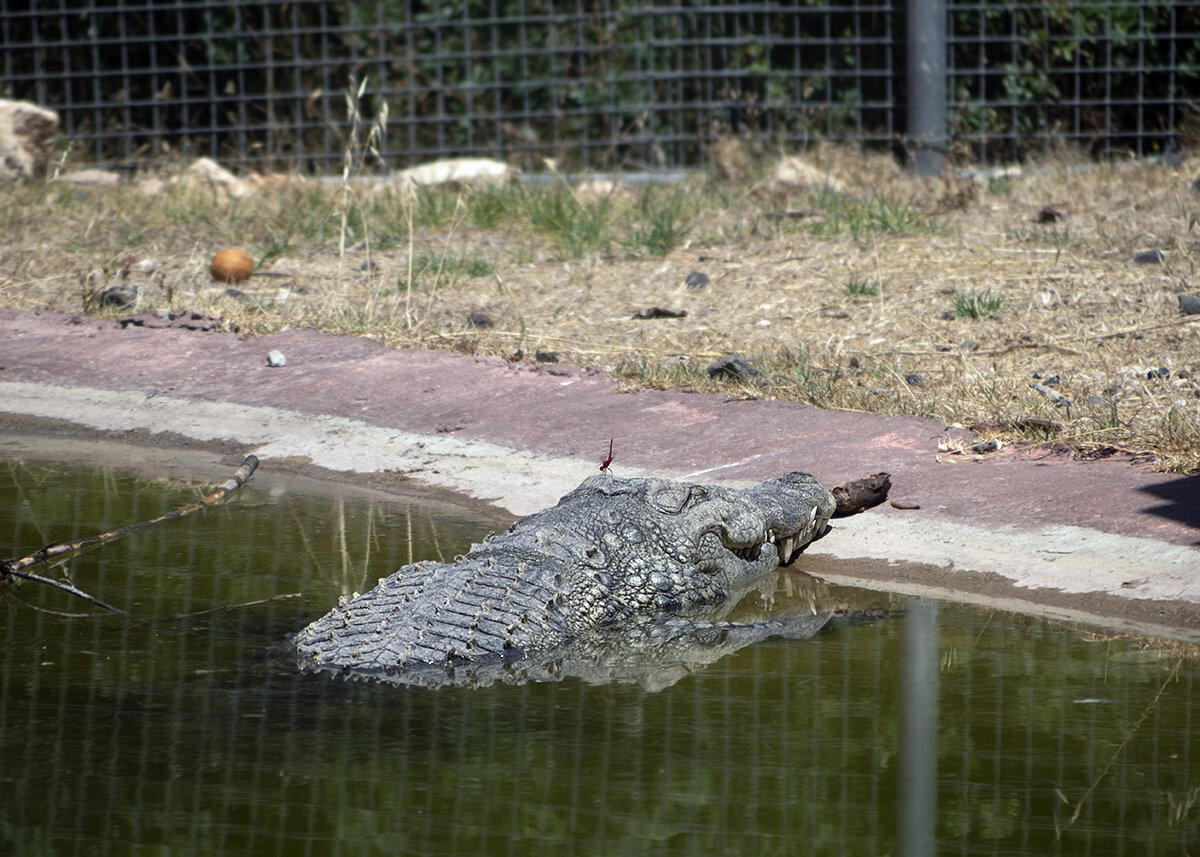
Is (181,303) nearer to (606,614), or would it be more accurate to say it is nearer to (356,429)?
(356,429)

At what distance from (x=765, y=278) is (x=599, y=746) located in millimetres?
4624

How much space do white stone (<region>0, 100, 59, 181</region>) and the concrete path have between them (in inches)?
127

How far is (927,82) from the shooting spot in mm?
9328

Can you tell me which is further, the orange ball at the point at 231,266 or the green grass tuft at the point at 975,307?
the orange ball at the point at 231,266

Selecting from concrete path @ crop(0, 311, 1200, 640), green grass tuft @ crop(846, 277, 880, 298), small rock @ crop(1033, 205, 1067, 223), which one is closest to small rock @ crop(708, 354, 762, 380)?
concrete path @ crop(0, 311, 1200, 640)

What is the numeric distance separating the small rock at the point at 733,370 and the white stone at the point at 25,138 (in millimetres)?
5798

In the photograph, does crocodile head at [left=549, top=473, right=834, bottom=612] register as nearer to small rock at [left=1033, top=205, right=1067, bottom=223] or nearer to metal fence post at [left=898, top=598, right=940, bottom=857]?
metal fence post at [left=898, top=598, right=940, bottom=857]

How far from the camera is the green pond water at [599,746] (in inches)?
96.4

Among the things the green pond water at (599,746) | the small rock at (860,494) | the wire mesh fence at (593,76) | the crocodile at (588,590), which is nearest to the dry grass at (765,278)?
the small rock at (860,494)

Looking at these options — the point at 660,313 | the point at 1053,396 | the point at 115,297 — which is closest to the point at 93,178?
the point at 115,297

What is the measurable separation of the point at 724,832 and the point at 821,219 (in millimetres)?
6118

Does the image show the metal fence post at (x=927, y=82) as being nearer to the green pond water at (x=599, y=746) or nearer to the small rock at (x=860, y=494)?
the small rock at (x=860, y=494)

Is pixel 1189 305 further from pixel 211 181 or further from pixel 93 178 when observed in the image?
pixel 93 178

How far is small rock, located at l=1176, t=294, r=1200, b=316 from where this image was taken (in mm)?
6031
